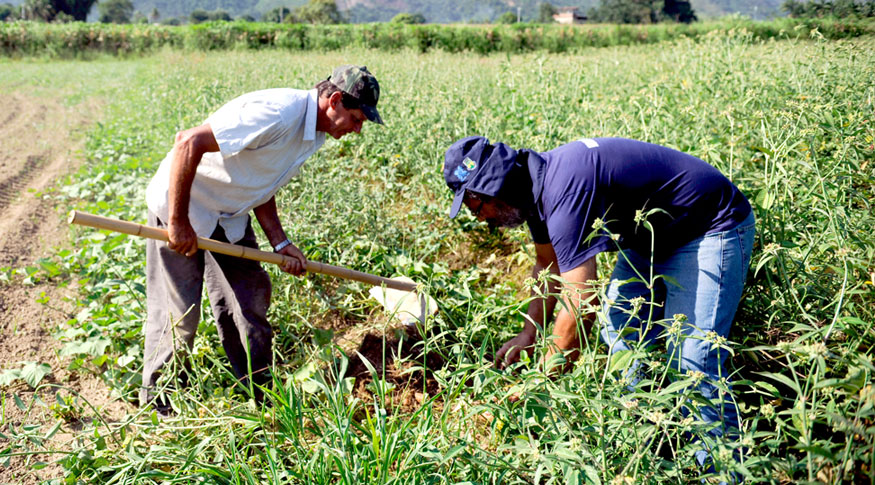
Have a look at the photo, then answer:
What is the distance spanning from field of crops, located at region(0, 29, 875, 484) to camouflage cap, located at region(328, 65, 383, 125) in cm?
101

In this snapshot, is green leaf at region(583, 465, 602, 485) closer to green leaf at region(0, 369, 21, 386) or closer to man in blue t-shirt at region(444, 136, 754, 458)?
man in blue t-shirt at region(444, 136, 754, 458)

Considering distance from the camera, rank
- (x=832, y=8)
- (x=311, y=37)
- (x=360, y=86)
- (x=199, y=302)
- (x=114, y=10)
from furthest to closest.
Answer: (x=114, y=10) → (x=311, y=37) → (x=832, y=8) → (x=199, y=302) → (x=360, y=86)

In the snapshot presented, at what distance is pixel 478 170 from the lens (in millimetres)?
2195

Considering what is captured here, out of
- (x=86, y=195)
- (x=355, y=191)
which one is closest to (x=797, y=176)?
(x=355, y=191)

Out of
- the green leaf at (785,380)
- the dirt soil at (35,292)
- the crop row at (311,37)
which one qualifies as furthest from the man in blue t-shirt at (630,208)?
the crop row at (311,37)

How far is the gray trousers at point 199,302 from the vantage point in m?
2.81

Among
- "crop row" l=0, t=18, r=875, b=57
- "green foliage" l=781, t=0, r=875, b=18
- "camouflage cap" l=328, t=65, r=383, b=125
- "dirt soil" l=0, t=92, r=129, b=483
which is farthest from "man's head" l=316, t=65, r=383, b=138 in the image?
"crop row" l=0, t=18, r=875, b=57

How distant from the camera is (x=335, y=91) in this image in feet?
8.77

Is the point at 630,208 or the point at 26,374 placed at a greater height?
the point at 630,208

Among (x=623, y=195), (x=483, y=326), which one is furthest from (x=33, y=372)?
(x=623, y=195)

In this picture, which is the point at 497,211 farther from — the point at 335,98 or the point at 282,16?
the point at 282,16

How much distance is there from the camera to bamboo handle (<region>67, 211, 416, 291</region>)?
96.5 inches

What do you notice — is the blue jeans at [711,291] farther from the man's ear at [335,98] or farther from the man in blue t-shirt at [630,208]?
the man's ear at [335,98]

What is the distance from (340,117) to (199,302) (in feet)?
3.76
